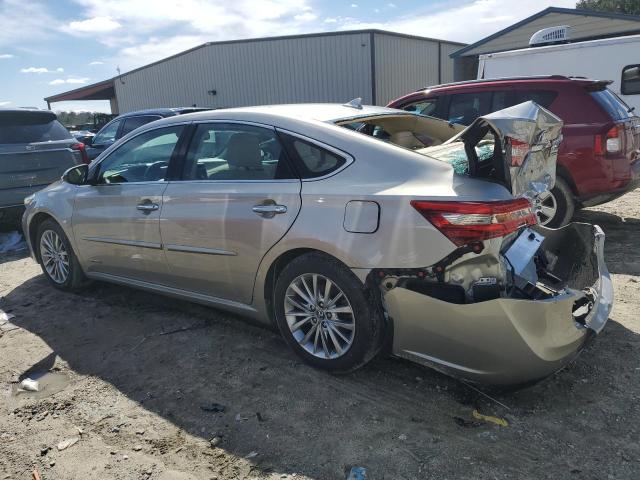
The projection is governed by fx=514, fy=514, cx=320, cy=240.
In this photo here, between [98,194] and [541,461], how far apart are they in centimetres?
372

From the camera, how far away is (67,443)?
2715mm

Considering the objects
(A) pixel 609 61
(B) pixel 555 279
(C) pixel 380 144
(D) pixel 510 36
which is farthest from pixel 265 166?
(D) pixel 510 36

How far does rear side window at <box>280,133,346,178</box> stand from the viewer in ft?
9.75

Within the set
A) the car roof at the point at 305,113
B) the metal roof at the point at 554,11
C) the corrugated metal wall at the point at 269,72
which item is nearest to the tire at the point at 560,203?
the car roof at the point at 305,113

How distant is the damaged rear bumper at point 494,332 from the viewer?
246 cm

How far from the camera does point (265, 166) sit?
326 centimetres

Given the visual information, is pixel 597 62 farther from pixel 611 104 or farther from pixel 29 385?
pixel 29 385

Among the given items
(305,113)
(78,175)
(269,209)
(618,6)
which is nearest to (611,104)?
(305,113)

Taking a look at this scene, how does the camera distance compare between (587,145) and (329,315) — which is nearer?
(329,315)

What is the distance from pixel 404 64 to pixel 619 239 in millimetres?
17999

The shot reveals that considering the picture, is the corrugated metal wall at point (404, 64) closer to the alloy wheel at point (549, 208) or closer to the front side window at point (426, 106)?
the front side window at point (426, 106)

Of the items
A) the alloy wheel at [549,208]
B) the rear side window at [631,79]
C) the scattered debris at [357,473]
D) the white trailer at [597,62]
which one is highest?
the white trailer at [597,62]

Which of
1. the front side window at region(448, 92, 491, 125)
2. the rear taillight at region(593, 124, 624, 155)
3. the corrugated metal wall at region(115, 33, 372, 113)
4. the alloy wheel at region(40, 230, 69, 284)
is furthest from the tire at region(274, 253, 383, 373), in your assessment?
the corrugated metal wall at region(115, 33, 372, 113)

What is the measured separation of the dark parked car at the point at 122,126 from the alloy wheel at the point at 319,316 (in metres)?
6.77
